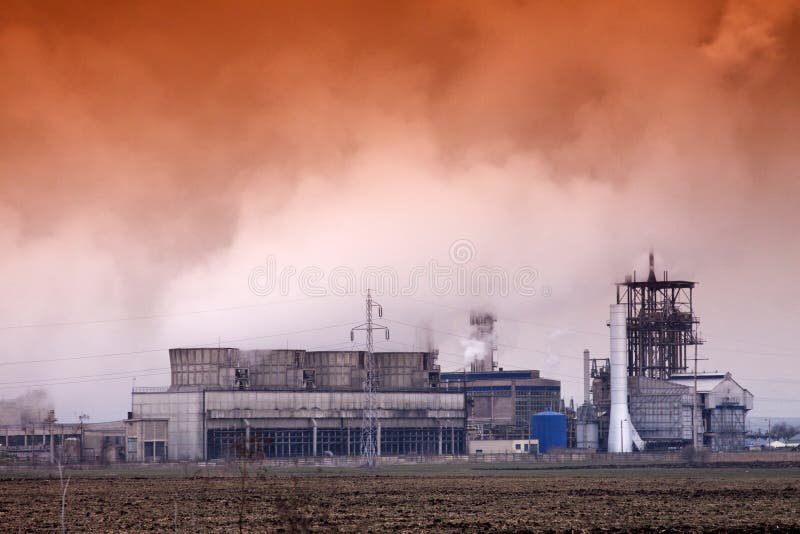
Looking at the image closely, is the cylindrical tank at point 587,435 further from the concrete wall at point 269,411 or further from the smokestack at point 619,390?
the concrete wall at point 269,411

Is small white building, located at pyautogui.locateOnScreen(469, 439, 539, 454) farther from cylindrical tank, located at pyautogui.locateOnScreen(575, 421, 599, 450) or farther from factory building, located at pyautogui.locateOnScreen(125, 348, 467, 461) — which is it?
cylindrical tank, located at pyautogui.locateOnScreen(575, 421, 599, 450)

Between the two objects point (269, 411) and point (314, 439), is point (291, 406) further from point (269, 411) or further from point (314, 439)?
point (314, 439)

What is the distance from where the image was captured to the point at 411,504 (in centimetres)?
6275

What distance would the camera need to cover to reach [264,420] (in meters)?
156

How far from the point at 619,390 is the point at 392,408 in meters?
29.6

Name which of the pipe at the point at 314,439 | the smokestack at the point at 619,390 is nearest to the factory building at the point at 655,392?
the smokestack at the point at 619,390

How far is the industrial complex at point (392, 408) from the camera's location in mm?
152500

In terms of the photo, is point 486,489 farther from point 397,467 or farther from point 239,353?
point 239,353

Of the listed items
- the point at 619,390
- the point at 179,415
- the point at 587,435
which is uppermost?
the point at 619,390

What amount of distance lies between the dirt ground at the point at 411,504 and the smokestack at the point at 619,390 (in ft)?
193

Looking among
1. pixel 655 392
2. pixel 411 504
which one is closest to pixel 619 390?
pixel 655 392

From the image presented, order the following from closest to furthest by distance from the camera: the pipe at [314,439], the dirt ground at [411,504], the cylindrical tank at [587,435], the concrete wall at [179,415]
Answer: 1. the dirt ground at [411,504]
2. the concrete wall at [179,415]
3. the pipe at [314,439]
4. the cylindrical tank at [587,435]

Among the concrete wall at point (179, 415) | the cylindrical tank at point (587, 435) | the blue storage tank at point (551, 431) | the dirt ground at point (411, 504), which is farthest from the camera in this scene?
the blue storage tank at point (551, 431)

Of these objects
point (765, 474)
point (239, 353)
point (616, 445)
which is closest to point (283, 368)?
point (239, 353)
